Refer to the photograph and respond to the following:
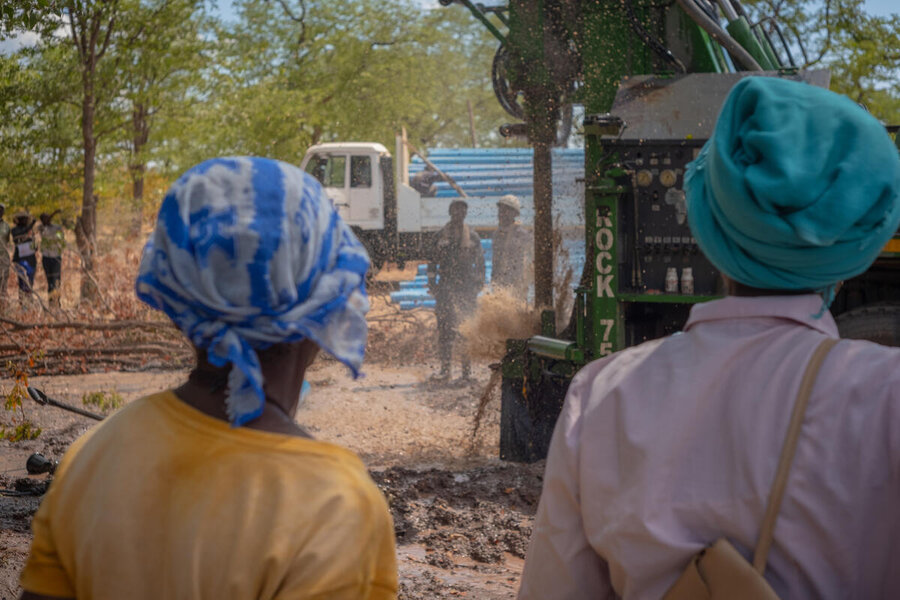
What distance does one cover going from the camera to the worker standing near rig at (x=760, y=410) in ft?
4.72

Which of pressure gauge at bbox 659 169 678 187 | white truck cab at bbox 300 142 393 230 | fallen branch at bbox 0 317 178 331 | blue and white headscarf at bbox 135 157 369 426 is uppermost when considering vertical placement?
white truck cab at bbox 300 142 393 230

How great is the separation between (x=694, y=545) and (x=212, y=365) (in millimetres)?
810

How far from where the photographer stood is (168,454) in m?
1.47

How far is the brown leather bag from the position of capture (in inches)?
55.4

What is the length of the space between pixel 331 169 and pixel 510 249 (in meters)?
7.64

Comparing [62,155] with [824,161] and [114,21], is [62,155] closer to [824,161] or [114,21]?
[114,21]

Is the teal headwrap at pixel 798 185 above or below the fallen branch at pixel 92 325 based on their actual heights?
above

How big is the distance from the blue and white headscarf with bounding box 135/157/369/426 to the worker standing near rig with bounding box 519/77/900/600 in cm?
50

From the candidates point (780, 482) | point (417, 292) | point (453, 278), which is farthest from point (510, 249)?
point (780, 482)

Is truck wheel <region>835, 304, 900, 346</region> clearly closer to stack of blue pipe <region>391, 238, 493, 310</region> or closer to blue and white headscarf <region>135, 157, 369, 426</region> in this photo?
blue and white headscarf <region>135, 157, 369, 426</region>

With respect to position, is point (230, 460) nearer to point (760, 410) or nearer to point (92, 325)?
point (760, 410)

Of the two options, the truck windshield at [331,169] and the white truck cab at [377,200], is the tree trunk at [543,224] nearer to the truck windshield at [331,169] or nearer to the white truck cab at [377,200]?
the white truck cab at [377,200]

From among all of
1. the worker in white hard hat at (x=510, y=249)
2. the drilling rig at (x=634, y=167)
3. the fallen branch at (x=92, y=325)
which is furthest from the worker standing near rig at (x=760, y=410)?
the worker in white hard hat at (x=510, y=249)

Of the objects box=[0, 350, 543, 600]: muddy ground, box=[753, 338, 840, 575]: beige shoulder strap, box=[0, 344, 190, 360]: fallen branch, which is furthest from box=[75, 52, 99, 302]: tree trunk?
box=[753, 338, 840, 575]: beige shoulder strap
